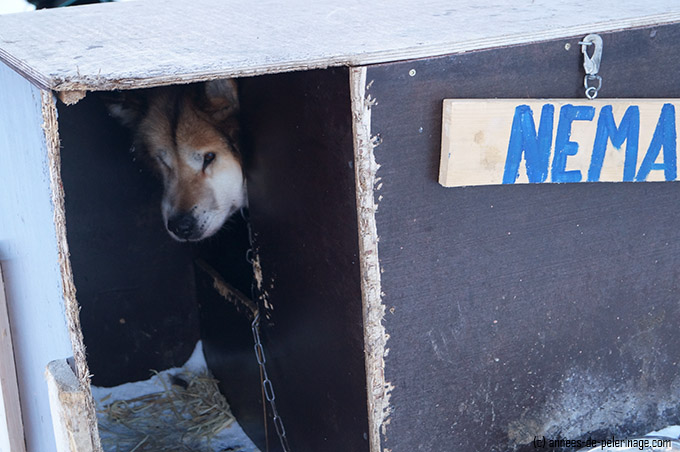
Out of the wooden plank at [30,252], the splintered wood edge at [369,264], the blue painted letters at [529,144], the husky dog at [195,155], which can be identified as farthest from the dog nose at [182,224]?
the blue painted letters at [529,144]

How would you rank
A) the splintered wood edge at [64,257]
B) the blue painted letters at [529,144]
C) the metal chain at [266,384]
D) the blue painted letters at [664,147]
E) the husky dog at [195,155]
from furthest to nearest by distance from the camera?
the husky dog at [195,155] < the metal chain at [266,384] < the blue painted letters at [664,147] < the blue painted letters at [529,144] < the splintered wood edge at [64,257]

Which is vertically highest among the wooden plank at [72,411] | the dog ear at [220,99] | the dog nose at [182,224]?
the dog ear at [220,99]

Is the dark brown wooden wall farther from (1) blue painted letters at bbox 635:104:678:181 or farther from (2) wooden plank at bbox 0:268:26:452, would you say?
(2) wooden plank at bbox 0:268:26:452

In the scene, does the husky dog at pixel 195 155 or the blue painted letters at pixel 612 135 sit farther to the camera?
the husky dog at pixel 195 155

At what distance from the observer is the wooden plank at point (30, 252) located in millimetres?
1098

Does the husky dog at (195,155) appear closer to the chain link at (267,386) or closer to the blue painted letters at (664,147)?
the chain link at (267,386)

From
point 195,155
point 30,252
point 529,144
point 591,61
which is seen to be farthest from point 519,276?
point 195,155

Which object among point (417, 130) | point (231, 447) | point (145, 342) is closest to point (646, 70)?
point (417, 130)

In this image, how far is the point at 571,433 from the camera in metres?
1.51

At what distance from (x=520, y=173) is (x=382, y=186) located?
259mm

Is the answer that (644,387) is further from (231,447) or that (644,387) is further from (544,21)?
(231,447)

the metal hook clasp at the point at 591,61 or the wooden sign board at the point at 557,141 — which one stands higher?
the metal hook clasp at the point at 591,61

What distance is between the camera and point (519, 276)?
1.35 meters

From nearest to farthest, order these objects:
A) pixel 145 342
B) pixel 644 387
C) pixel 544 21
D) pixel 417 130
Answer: pixel 417 130 → pixel 544 21 → pixel 644 387 → pixel 145 342
